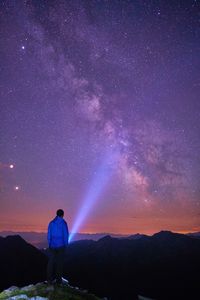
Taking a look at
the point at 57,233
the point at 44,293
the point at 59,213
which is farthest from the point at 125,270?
the point at 44,293

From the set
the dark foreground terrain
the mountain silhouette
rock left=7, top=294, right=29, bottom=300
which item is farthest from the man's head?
the mountain silhouette

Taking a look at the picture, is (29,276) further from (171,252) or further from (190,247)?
(190,247)

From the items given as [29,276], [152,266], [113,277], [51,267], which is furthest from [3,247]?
[51,267]

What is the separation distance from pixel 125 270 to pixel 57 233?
175292mm

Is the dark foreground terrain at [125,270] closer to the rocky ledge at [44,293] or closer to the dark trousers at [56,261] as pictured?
the dark trousers at [56,261]

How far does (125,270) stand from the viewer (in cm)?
17000

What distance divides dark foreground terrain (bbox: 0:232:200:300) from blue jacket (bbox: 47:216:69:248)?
9919cm

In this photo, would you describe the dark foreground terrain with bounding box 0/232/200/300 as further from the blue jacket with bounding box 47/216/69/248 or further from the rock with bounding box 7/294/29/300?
the rock with bounding box 7/294/29/300

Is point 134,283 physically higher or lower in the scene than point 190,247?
lower

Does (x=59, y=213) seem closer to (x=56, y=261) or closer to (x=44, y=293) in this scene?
(x=56, y=261)

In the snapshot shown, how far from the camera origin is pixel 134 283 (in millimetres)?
142500

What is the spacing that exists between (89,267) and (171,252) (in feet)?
178

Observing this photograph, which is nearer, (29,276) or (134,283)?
(29,276)

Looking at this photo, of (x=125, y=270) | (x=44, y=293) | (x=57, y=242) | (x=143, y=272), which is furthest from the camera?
(x=125, y=270)
